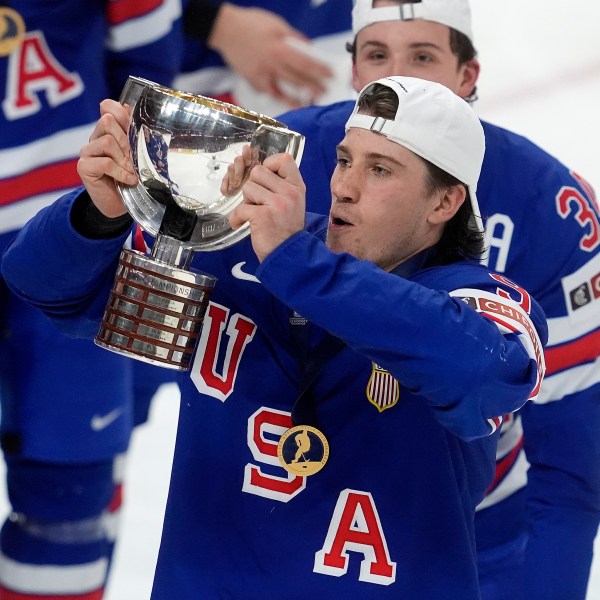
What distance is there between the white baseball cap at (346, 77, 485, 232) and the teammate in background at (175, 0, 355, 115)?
1.53m

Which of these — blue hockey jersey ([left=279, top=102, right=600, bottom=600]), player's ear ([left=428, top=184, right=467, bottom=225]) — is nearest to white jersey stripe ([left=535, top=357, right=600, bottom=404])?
blue hockey jersey ([left=279, top=102, right=600, bottom=600])

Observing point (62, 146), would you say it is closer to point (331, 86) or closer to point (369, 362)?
point (331, 86)

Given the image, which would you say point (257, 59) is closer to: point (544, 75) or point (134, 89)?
point (134, 89)

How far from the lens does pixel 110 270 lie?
76.1 inches

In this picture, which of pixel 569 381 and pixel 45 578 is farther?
pixel 45 578

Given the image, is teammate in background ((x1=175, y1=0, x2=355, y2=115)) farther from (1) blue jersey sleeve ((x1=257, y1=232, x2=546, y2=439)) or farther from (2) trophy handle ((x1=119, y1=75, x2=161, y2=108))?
(1) blue jersey sleeve ((x1=257, y1=232, x2=546, y2=439))

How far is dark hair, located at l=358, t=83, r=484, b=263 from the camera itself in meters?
1.86

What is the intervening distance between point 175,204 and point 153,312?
0.13 meters

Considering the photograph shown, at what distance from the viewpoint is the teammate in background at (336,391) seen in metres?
1.83

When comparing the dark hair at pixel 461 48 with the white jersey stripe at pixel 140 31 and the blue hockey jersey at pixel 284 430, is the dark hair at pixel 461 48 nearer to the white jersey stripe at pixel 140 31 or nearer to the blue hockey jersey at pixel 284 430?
the white jersey stripe at pixel 140 31

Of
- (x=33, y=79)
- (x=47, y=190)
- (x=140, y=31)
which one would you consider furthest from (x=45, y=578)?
(x=140, y=31)

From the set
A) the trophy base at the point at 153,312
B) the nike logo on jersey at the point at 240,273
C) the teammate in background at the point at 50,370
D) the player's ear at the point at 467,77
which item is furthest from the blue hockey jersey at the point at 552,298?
the trophy base at the point at 153,312

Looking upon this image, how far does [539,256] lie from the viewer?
97.1 inches

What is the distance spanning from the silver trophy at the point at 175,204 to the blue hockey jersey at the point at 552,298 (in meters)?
0.59
